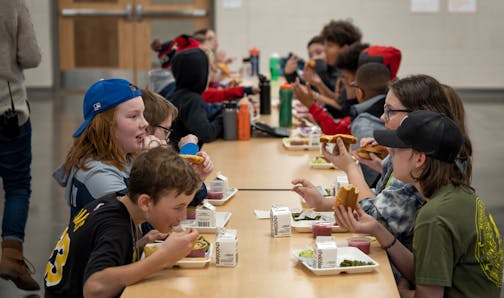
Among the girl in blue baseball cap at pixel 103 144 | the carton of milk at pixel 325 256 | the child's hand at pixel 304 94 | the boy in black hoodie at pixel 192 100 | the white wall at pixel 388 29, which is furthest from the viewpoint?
the white wall at pixel 388 29

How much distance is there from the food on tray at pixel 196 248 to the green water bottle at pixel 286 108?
124 inches

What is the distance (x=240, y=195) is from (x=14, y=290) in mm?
1839

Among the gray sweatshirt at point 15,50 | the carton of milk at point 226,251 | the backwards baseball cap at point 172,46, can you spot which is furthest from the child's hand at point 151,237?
the backwards baseball cap at point 172,46

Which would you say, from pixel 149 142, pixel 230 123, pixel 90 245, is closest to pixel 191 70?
pixel 230 123

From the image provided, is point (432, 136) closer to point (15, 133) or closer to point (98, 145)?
point (98, 145)

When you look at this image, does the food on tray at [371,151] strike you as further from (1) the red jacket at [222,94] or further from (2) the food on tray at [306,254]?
(1) the red jacket at [222,94]

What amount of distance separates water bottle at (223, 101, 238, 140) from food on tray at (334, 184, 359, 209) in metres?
2.50

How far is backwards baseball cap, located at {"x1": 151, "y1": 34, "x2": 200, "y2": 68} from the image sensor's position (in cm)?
673

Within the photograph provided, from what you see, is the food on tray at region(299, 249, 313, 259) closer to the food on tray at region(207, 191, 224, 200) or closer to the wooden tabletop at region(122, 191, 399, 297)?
the wooden tabletop at region(122, 191, 399, 297)

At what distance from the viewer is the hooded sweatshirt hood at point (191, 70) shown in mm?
5340

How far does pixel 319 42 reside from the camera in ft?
31.1

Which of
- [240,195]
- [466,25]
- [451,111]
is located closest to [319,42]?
[466,25]

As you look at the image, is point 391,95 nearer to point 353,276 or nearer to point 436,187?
point 436,187

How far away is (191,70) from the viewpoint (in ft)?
17.5
